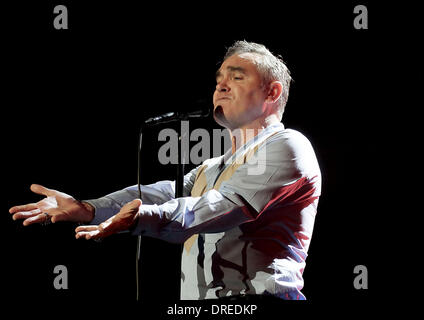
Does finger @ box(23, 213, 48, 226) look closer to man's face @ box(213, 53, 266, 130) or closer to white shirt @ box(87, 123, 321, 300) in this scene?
white shirt @ box(87, 123, 321, 300)

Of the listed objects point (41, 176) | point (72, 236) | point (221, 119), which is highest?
point (221, 119)

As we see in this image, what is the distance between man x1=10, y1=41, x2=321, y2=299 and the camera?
137 cm

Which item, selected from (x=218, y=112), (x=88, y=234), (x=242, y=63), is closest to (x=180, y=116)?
(x=218, y=112)

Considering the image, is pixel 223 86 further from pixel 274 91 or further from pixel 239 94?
pixel 274 91

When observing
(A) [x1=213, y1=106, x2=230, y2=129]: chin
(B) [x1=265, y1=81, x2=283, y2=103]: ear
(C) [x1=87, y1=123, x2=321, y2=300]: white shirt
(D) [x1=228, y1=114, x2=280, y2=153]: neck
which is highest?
(B) [x1=265, y1=81, x2=283, y2=103]: ear

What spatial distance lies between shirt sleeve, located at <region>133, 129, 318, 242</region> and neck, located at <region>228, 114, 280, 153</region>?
1.20ft

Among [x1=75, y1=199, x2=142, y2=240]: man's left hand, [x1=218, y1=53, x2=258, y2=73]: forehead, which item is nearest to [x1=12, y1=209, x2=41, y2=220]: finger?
[x1=75, y1=199, x2=142, y2=240]: man's left hand

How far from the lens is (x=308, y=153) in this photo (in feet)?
5.36

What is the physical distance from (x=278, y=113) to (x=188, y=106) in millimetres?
543

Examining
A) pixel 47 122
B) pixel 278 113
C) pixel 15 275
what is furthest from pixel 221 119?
pixel 15 275

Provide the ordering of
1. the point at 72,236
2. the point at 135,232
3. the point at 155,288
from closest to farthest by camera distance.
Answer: the point at 135,232 < the point at 155,288 < the point at 72,236

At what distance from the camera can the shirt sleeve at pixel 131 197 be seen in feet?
5.69

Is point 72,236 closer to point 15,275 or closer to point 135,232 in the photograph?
point 15,275

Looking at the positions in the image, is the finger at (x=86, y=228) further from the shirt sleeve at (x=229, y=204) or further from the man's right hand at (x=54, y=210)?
the man's right hand at (x=54, y=210)
